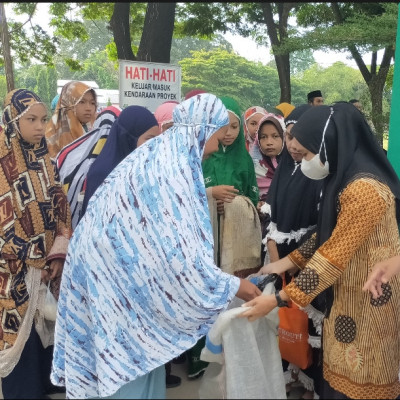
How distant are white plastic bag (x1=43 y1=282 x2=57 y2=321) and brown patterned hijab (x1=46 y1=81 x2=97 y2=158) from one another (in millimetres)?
1631

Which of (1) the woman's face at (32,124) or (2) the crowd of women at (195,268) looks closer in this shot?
(2) the crowd of women at (195,268)

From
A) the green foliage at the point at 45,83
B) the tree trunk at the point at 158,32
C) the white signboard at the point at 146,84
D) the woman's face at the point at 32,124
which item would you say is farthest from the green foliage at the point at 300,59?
the green foliage at the point at 45,83

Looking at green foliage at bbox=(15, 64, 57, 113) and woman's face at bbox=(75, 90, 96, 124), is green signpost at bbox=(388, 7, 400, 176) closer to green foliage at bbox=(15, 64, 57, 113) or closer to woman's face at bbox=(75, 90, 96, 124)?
woman's face at bbox=(75, 90, 96, 124)

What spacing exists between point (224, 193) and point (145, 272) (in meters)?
1.44

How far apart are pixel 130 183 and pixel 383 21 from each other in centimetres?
543

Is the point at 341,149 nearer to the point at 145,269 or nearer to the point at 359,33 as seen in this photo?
the point at 145,269

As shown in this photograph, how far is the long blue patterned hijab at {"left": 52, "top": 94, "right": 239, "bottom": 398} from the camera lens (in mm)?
1577

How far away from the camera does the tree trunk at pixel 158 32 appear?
24.1ft

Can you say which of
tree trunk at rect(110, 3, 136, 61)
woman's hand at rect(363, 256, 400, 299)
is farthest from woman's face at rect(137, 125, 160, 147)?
tree trunk at rect(110, 3, 136, 61)

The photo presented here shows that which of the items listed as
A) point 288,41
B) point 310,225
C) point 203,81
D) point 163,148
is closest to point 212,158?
point 310,225

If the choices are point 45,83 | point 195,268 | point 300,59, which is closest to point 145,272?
point 195,268

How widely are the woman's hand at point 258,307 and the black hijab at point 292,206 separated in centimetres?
92

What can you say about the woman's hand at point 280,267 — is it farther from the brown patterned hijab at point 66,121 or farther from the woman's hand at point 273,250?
the brown patterned hijab at point 66,121

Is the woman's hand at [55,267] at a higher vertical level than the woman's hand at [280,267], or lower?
lower
